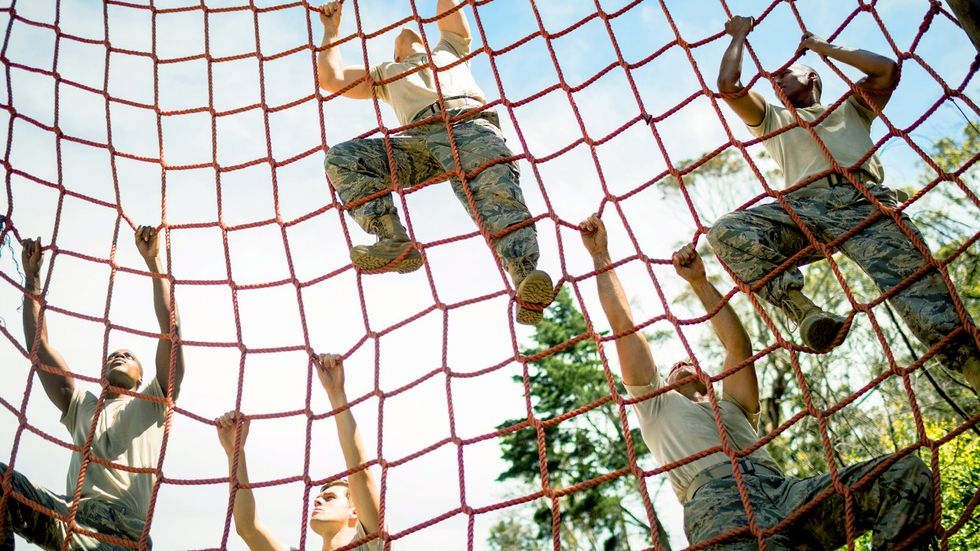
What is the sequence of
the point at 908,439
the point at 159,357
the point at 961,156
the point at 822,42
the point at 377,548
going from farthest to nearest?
the point at 961,156 < the point at 908,439 < the point at 159,357 < the point at 822,42 < the point at 377,548

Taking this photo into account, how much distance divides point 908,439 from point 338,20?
571 cm

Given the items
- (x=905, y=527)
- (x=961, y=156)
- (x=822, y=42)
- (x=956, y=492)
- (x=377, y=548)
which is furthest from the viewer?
(x=961, y=156)

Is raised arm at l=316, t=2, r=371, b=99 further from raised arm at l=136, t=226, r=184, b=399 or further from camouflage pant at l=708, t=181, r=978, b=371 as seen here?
camouflage pant at l=708, t=181, r=978, b=371

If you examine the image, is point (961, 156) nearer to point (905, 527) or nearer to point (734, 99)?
point (734, 99)

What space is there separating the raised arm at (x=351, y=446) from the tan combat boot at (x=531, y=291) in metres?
0.56

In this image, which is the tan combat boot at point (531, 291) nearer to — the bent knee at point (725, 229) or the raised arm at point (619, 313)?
the raised arm at point (619, 313)

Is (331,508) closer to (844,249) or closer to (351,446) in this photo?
(351,446)

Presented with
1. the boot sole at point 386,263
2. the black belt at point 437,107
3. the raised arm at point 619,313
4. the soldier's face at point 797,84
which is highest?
the black belt at point 437,107

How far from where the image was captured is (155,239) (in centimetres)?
296

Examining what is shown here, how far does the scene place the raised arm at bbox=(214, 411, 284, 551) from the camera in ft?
8.17

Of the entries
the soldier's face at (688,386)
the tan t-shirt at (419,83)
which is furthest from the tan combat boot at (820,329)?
the tan t-shirt at (419,83)

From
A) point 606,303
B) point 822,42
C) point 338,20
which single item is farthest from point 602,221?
point 338,20

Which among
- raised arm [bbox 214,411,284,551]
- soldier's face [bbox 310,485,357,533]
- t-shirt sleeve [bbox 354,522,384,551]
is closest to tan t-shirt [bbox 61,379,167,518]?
raised arm [bbox 214,411,284,551]

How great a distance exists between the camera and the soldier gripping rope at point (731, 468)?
6.18ft
